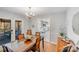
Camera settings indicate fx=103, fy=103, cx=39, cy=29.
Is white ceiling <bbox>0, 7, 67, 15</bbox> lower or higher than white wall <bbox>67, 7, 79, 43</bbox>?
higher

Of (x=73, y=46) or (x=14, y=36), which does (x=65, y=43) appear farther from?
(x=14, y=36)

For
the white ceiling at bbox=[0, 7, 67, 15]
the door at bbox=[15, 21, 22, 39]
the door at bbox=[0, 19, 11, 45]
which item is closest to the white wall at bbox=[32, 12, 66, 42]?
the white ceiling at bbox=[0, 7, 67, 15]

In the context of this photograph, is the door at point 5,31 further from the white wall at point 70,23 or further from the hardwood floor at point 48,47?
the white wall at point 70,23

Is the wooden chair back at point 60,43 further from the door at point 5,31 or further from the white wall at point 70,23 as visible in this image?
→ the door at point 5,31

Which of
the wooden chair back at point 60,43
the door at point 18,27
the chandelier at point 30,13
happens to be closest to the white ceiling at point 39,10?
the chandelier at point 30,13

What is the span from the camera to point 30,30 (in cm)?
163

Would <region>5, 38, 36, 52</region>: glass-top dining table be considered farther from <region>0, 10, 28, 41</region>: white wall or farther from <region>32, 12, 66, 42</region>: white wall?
<region>32, 12, 66, 42</region>: white wall

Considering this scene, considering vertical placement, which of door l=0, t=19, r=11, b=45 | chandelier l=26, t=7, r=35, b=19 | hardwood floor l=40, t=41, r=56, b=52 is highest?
chandelier l=26, t=7, r=35, b=19

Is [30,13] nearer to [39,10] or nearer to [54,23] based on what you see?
[39,10]

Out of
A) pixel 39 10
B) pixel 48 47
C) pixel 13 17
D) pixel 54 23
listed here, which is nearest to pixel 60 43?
pixel 48 47

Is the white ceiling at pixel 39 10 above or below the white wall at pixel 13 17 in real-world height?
above

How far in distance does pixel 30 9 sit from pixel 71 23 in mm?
679

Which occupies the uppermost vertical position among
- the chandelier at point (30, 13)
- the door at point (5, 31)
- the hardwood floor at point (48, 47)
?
the chandelier at point (30, 13)

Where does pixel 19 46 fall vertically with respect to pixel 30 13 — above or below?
below
